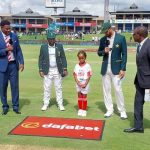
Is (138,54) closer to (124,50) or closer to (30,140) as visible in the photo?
(124,50)

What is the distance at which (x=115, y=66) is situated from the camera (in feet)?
23.5

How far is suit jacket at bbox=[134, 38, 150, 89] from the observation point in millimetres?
5984

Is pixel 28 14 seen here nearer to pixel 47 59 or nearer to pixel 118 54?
pixel 47 59

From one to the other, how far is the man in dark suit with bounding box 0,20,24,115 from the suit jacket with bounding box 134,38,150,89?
276 centimetres

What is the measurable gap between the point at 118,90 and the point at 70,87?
4060 mm

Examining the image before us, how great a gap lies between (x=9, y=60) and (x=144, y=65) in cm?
298

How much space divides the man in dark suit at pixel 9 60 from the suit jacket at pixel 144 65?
A: 276 cm

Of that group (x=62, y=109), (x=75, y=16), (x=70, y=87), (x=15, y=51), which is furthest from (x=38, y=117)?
(x=75, y=16)

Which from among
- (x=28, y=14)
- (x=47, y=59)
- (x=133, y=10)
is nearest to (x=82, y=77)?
(x=47, y=59)

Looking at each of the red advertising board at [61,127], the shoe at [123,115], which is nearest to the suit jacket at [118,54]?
the shoe at [123,115]

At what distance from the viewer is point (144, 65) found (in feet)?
19.8

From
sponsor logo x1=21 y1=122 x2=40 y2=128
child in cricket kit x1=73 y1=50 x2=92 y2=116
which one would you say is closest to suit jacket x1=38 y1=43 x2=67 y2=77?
child in cricket kit x1=73 y1=50 x2=92 y2=116

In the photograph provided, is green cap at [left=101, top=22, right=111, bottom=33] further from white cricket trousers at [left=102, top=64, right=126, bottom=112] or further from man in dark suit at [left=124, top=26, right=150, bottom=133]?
man in dark suit at [left=124, top=26, right=150, bottom=133]

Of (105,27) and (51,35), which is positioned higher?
(105,27)
